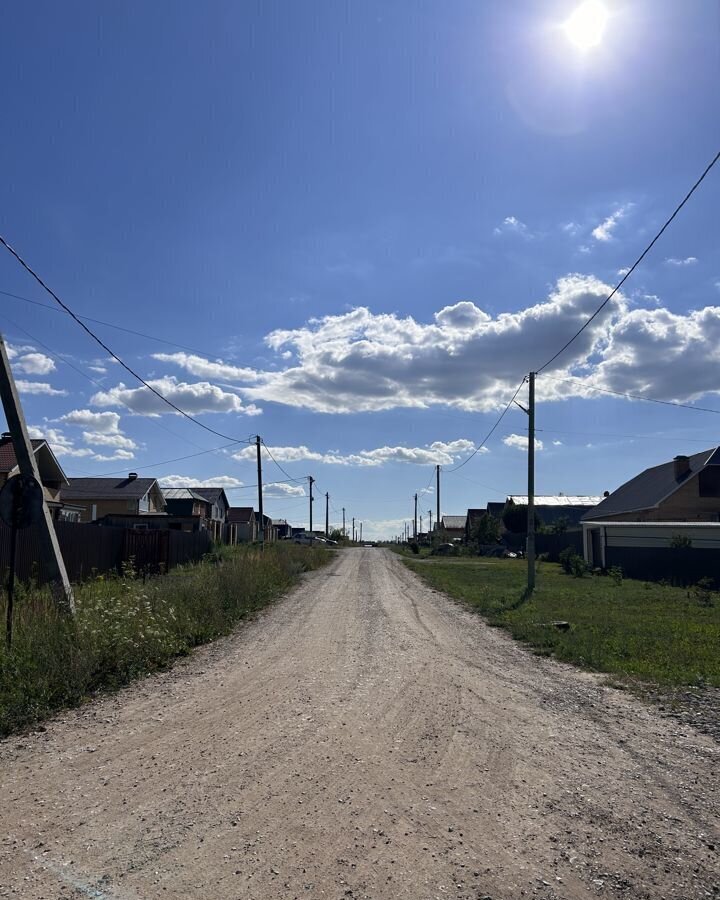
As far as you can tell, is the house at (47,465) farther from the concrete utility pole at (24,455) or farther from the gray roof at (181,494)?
the gray roof at (181,494)

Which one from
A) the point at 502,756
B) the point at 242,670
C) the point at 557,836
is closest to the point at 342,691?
the point at 242,670

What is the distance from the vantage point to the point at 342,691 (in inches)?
293

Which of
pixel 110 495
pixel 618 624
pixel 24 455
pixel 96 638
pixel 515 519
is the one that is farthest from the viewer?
pixel 515 519

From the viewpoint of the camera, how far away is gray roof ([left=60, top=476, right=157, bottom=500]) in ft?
169

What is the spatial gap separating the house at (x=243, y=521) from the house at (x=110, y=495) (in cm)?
2554

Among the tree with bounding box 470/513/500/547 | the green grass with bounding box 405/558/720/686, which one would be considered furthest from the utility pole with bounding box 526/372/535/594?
the tree with bounding box 470/513/500/547

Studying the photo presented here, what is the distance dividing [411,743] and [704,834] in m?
2.26

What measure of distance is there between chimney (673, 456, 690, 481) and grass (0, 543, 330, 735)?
117 feet

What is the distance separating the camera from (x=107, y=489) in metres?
52.9

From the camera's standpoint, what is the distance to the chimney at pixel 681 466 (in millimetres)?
42547

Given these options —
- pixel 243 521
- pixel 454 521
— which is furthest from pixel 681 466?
pixel 454 521

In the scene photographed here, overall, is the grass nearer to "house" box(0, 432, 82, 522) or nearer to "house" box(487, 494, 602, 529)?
"house" box(0, 432, 82, 522)

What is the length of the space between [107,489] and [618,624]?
46403 mm

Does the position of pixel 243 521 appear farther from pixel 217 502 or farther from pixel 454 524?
pixel 454 524
